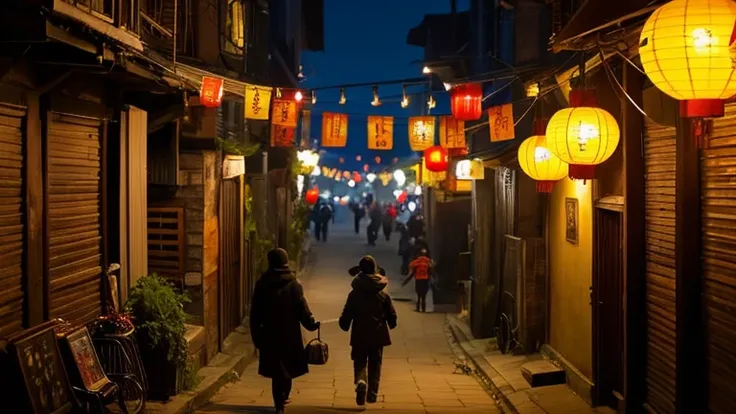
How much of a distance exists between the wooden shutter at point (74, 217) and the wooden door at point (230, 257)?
571 centimetres

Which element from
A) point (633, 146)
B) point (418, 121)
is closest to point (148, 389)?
point (633, 146)

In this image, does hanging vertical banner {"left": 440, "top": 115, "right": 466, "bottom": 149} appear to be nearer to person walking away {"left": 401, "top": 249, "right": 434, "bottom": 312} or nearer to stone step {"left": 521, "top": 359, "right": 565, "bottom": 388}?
person walking away {"left": 401, "top": 249, "right": 434, "bottom": 312}

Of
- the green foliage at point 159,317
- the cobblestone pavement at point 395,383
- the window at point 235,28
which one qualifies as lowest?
the cobblestone pavement at point 395,383

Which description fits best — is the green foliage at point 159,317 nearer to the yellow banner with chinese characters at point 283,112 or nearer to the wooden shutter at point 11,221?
the wooden shutter at point 11,221

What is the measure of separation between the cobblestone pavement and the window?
25.7ft

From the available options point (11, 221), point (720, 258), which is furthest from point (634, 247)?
point (11, 221)

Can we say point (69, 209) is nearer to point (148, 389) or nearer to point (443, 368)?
point (148, 389)

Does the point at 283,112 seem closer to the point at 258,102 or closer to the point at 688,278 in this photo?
the point at 258,102

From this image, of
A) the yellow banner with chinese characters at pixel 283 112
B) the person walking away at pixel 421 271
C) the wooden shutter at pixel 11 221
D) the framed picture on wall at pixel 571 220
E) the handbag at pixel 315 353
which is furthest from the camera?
the person walking away at pixel 421 271

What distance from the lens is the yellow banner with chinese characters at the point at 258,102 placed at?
58.9 feet

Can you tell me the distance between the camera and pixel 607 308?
475 inches

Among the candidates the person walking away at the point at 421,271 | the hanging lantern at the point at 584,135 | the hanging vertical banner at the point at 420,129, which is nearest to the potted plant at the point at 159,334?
the hanging lantern at the point at 584,135

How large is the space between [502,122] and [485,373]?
216 inches

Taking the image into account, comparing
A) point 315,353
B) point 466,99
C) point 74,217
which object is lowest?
point 315,353
